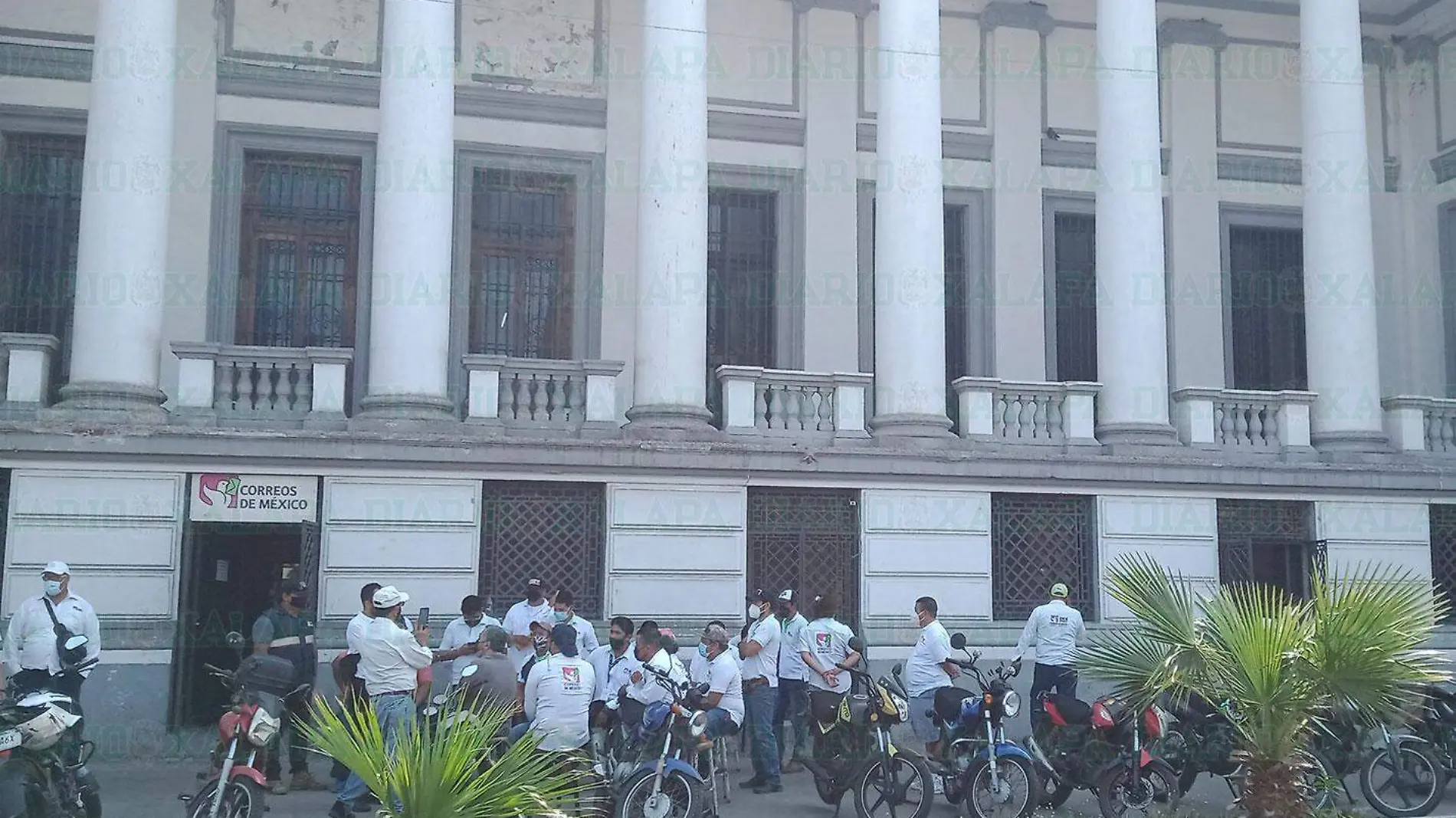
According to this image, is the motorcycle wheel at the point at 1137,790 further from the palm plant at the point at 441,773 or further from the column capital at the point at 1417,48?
the column capital at the point at 1417,48

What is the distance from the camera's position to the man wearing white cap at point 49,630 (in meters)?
11.3

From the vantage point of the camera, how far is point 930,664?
461 inches

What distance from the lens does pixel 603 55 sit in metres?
19.4

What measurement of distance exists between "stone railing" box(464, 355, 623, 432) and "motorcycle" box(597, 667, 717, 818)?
228 inches

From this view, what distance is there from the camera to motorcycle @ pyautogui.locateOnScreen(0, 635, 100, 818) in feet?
28.7

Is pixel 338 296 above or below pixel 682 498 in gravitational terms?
above

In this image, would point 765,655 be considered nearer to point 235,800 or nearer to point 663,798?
point 663,798

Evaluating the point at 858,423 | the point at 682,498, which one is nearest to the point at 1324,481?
the point at 858,423

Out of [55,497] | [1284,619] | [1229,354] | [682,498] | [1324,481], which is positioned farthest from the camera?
[1229,354]

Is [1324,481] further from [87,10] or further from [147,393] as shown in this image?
[87,10]

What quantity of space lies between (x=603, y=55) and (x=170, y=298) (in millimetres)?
6533

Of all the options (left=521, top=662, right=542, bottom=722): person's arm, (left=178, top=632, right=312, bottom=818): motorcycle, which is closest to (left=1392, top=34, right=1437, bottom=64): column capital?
(left=521, top=662, right=542, bottom=722): person's arm

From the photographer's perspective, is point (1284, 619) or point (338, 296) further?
point (338, 296)

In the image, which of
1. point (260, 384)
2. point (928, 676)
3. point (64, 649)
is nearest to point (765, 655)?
point (928, 676)
